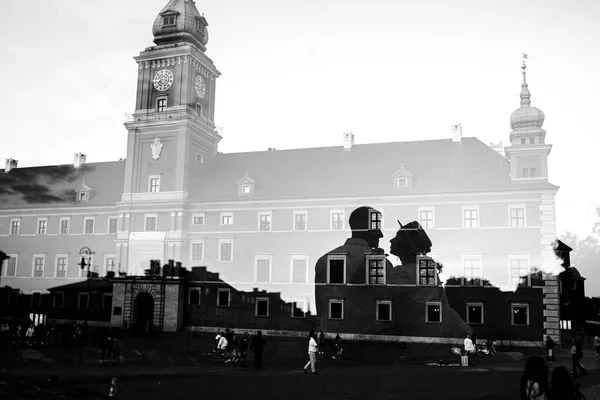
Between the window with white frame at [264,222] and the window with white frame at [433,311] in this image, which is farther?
the window with white frame at [264,222]

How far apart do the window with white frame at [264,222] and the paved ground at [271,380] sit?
1579 centimetres

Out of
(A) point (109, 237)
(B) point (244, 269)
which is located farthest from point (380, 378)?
(A) point (109, 237)

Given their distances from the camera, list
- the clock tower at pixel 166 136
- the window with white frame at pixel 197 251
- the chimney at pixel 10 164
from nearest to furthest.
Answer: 1. the window with white frame at pixel 197 251
2. the clock tower at pixel 166 136
3. the chimney at pixel 10 164

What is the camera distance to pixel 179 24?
44375 mm

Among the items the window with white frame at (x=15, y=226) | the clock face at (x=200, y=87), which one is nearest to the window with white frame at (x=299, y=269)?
the clock face at (x=200, y=87)

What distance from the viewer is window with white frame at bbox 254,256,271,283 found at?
38741mm

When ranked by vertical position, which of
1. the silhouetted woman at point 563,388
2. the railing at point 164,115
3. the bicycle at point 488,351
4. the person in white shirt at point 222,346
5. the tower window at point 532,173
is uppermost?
the railing at point 164,115

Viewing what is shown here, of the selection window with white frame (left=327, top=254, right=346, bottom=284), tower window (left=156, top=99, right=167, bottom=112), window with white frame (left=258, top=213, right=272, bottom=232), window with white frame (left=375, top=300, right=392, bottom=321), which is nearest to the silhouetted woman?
window with white frame (left=375, top=300, right=392, bottom=321)

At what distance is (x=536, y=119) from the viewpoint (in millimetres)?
35750

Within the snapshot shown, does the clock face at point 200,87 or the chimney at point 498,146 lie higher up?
the clock face at point 200,87

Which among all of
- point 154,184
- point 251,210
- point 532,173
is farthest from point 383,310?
point 154,184

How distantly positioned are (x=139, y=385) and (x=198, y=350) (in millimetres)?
12061

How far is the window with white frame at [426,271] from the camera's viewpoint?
114 ft

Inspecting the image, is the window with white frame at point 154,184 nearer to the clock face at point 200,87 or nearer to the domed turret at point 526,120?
the clock face at point 200,87
